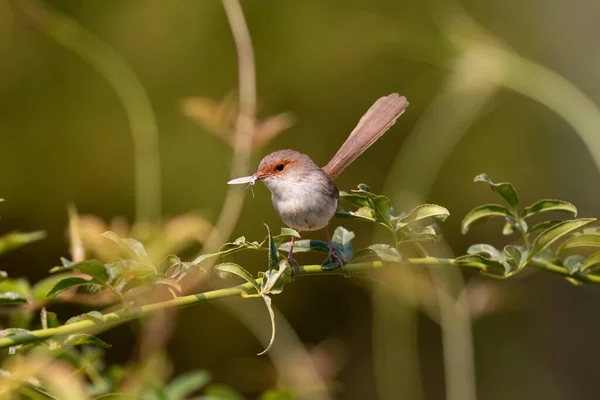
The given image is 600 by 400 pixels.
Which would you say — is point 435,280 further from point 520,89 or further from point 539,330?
point 539,330

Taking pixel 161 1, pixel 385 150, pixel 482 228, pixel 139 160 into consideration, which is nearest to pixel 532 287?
pixel 482 228

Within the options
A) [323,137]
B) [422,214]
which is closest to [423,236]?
[422,214]

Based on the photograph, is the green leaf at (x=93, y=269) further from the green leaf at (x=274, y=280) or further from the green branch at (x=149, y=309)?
the green leaf at (x=274, y=280)

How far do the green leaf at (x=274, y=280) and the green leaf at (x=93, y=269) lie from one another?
0.72ft

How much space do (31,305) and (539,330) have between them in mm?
4671

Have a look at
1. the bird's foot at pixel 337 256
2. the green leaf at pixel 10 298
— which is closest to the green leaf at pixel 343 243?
the bird's foot at pixel 337 256

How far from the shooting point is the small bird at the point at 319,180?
1.75 meters

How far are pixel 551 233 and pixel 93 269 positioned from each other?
707 mm

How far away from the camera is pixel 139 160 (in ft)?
7.07

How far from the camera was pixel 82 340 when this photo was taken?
0.99 m

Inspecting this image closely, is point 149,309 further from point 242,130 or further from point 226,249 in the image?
point 242,130

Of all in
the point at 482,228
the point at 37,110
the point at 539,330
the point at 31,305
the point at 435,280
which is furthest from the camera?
the point at 539,330

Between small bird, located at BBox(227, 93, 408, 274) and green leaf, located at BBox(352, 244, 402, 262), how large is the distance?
1.55ft

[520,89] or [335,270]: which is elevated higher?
[520,89]
